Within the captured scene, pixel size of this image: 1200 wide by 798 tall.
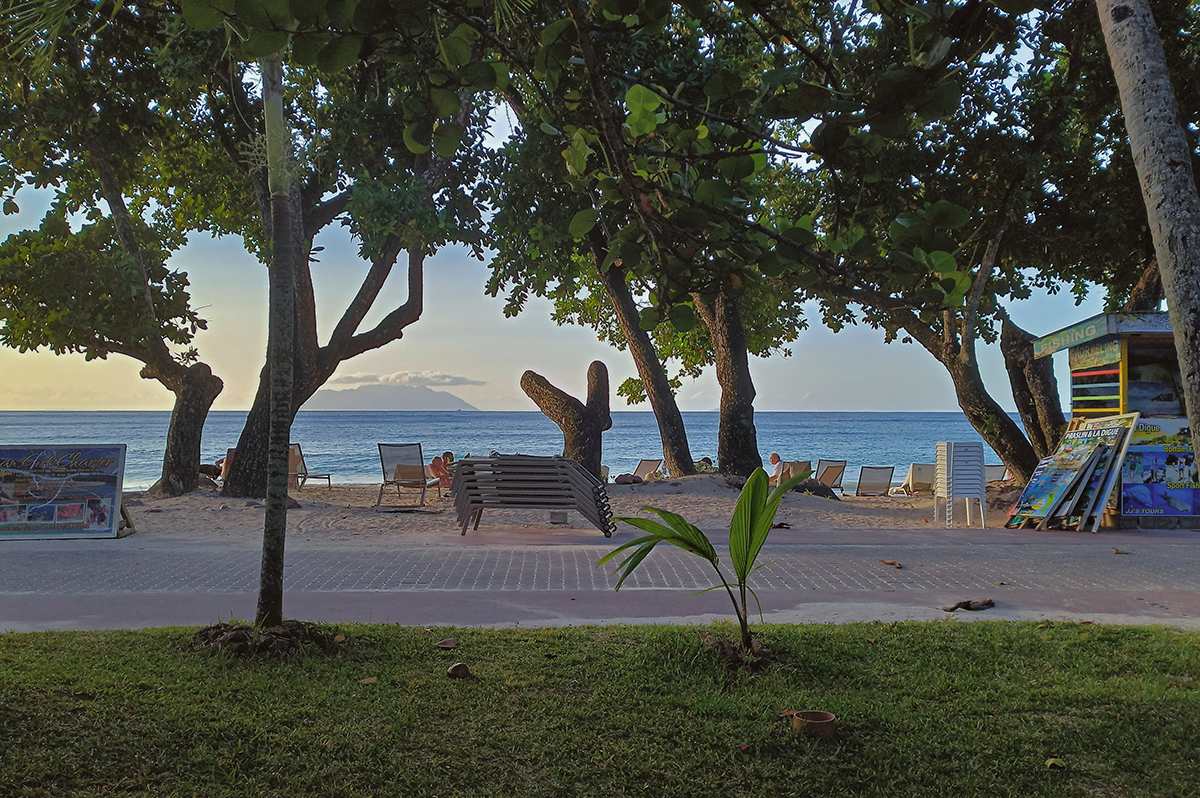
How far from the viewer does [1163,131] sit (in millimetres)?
3236

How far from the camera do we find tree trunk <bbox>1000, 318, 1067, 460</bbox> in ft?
48.4

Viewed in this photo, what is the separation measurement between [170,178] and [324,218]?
15.8 feet

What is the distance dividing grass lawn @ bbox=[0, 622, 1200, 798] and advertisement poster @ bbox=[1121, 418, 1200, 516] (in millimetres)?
6951

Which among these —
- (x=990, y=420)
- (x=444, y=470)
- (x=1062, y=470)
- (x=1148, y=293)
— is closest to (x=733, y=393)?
(x=990, y=420)

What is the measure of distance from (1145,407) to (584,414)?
8.04 m

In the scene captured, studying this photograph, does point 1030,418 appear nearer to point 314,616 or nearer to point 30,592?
point 314,616

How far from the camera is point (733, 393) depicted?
15.0 metres

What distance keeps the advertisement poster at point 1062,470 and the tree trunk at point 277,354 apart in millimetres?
9627

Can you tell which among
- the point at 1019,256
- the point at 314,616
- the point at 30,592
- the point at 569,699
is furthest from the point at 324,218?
the point at 569,699

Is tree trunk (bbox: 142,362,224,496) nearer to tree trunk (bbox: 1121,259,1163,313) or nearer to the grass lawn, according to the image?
the grass lawn

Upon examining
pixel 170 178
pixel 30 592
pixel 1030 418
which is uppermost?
pixel 170 178

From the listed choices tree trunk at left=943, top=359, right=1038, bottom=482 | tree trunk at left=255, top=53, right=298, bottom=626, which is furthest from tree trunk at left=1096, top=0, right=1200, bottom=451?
tree trunk at left=943, top=359, right=1038, bottom=482

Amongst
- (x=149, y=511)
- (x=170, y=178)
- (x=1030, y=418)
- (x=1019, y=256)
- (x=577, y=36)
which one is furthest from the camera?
(x=170, y=178)

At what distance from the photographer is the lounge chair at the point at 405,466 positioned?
14.6 m
